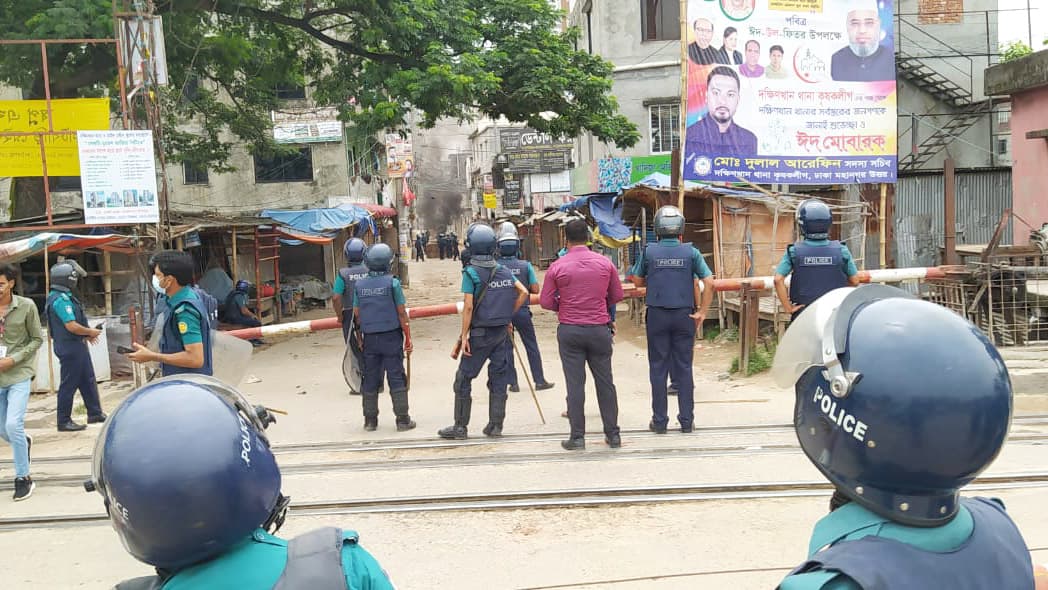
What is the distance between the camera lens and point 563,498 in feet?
18.7

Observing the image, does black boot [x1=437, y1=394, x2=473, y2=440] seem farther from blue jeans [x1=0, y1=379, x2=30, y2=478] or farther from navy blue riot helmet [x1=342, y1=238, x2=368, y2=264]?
navy blue riot helmet [x1=342, y1=238, x2=368, y2=264]

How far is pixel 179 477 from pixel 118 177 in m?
10.5

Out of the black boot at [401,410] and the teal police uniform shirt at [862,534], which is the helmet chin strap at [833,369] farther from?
the black boot at [401,410]

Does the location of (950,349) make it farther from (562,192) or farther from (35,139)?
(562,192)

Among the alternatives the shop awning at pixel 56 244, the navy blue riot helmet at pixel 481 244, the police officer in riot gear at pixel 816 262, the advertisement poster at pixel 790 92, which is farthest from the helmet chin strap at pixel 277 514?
the shop awning at pixel 56 244

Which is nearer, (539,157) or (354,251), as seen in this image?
(354,251)

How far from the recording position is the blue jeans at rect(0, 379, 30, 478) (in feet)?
21.0

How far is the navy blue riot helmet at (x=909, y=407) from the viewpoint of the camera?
60.1 inches

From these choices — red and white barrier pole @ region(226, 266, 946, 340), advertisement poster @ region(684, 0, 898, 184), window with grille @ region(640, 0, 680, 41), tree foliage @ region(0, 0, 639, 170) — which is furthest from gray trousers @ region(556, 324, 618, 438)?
window with grille @ region(640, 0, 680, 41)

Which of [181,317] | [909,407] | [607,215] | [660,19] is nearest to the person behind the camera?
[909,407]

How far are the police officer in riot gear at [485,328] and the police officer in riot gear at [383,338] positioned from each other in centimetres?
71

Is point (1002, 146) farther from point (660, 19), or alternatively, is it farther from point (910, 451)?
point (910, 451)

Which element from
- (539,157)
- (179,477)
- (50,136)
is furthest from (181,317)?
(539,157)

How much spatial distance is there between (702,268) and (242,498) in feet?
20.6
